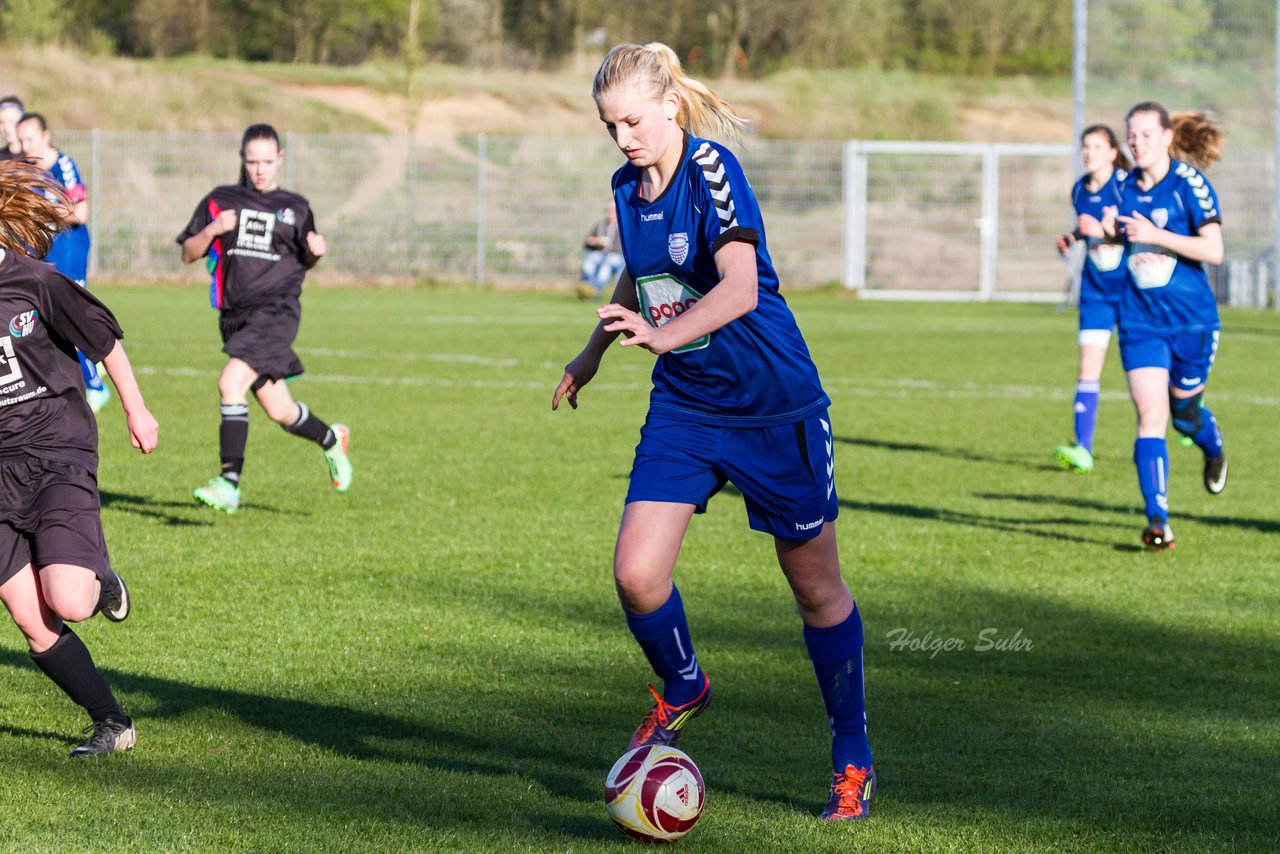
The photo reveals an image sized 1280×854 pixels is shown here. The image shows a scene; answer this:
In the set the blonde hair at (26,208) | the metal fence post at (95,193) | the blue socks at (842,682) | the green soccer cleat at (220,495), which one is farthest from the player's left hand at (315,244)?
the metal fence post at (95,193)

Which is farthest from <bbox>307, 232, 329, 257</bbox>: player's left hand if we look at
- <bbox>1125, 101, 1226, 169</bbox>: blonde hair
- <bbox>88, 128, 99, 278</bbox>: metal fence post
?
<bbox>88, 128, 99, 278</bbox>: metal fence post

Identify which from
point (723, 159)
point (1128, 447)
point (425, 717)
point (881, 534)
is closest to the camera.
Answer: point (723, 159)

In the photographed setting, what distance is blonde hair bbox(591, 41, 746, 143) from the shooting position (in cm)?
427

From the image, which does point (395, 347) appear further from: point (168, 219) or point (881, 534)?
point (168, 219)

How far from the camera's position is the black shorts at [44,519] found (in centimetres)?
477

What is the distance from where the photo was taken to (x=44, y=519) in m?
4.79

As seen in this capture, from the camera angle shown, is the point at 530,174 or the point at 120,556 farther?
the point at 530,174

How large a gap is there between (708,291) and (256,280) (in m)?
5.45

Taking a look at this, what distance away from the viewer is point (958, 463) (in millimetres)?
11570

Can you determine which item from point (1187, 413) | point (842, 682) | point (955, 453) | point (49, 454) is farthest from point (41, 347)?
point (955, 453)

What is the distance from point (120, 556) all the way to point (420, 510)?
1855mm

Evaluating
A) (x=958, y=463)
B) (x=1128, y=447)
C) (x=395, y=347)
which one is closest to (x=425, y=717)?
(x=958, y=463)

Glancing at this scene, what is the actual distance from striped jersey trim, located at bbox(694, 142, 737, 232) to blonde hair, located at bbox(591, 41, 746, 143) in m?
0.13

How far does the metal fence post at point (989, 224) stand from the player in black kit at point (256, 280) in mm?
24494
